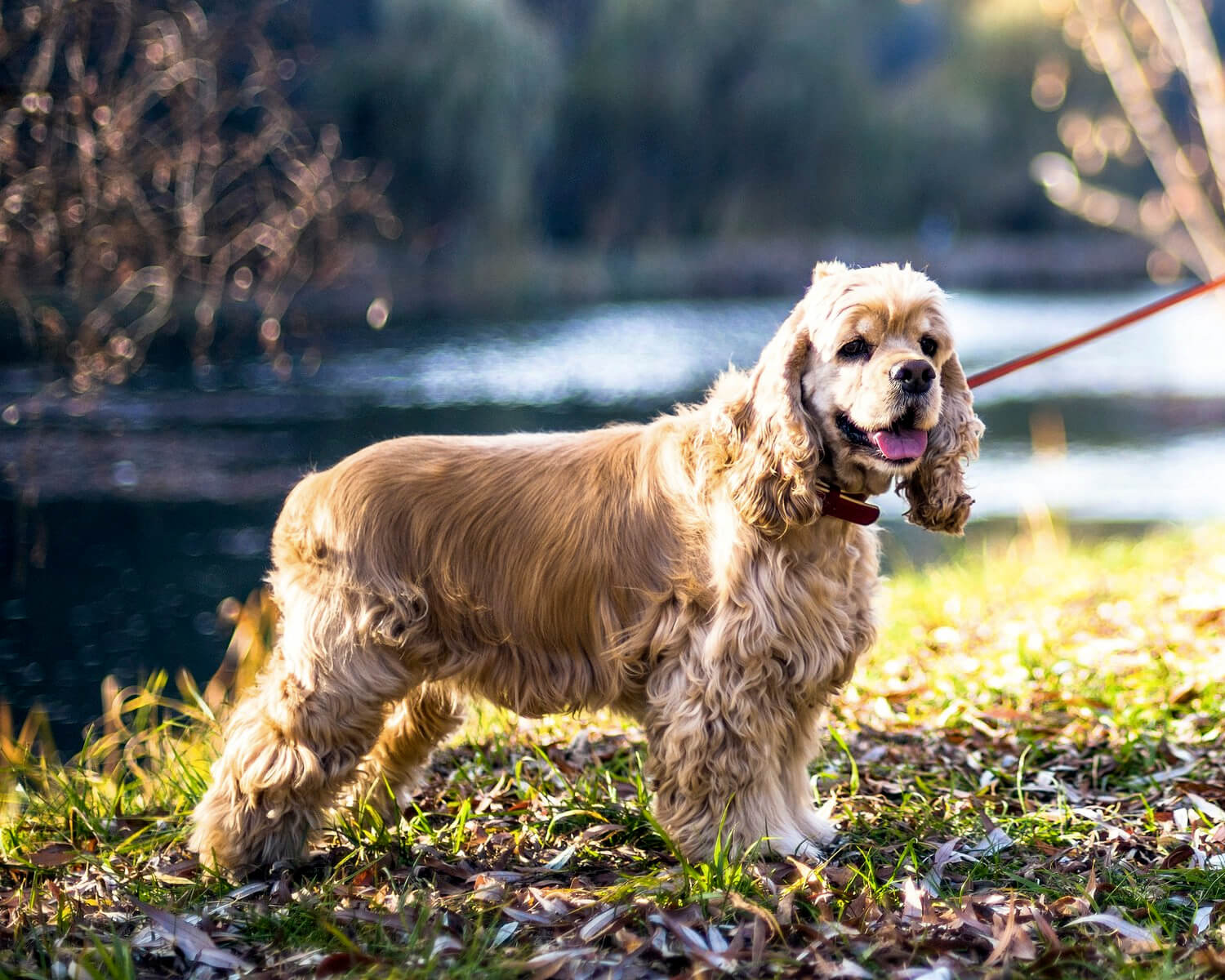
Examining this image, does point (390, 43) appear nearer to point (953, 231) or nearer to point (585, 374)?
point (585, 374)

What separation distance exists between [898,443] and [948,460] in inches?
14.7

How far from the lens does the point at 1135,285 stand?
99.9 feet

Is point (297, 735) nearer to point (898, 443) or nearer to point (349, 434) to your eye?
point (898, 443)

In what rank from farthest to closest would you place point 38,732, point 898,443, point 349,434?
point 349,434 < point 38,732 < point 898,443

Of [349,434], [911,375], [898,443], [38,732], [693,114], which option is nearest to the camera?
[911,375]

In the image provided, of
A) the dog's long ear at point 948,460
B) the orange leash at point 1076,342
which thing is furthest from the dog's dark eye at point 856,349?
the orange leash at point 1076,342

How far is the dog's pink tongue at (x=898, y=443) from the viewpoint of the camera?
11.0ft

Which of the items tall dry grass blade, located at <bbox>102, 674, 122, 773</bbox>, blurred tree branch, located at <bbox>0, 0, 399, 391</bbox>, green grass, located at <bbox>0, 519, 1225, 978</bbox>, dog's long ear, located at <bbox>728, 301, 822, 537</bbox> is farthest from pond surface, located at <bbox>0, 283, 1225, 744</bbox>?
dog's long ear, located at <bbox>728, 301, 822, 537</bbox>

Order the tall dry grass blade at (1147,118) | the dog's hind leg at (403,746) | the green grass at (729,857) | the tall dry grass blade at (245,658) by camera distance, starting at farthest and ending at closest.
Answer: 1. the tall dry grass blade at (1147,118)
2. the tall dry grass blade at (245,658)
3. the dog's hind leg at (403,746)
4. the green grass at (729,857)

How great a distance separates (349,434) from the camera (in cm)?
1360

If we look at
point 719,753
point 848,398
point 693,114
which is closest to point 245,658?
point 719,753

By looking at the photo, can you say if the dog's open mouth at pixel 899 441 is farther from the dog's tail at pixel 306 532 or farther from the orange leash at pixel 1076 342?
the dog's tail at pixel 306 532

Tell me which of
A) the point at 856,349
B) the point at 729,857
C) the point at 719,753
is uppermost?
the point at 856,349

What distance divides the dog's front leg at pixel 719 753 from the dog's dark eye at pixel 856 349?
941mm
